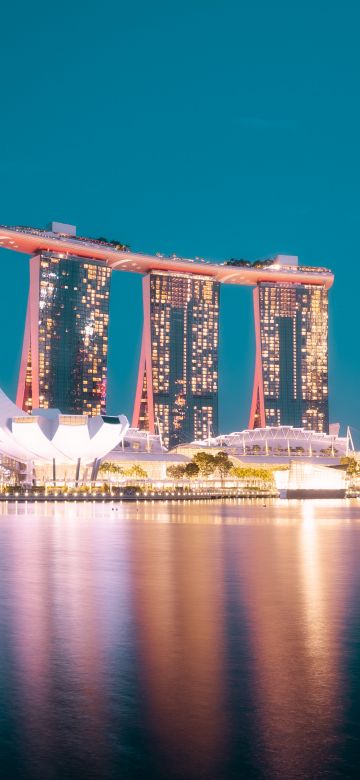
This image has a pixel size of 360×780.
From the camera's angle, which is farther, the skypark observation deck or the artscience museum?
the skypark observation deck

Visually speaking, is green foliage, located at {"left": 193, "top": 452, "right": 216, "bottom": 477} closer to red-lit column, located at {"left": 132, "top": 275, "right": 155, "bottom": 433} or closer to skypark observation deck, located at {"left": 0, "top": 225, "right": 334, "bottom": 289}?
red-lit column, located at {"left": 132, "top": 275, "right": 155, "bottom": 433}

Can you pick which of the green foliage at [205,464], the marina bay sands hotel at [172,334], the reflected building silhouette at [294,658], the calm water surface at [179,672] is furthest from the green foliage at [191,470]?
the calm water surface at [179,672]

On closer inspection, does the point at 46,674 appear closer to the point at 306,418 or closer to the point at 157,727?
the point at 157,727

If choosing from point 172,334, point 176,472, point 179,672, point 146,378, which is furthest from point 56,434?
point 179,672

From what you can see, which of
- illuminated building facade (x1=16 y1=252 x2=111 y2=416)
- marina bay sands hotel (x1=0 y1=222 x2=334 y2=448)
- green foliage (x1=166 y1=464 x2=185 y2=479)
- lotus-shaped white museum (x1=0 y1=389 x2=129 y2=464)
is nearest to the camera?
lotus-shaped white museum (x1=0 y1=389 x2=129 y2=464)

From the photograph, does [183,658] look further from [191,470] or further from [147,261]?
[147,261]

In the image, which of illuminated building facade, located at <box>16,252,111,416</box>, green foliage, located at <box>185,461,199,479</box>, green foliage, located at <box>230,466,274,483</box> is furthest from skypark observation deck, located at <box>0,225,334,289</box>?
green foliage, located at <box>185,461,199,479</box>
